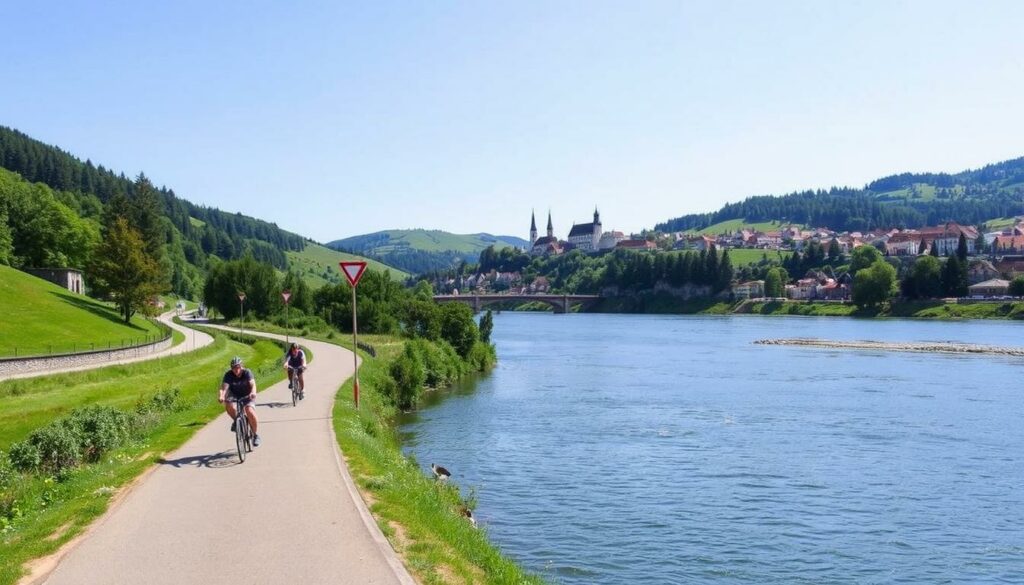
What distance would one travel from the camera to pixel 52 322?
52.5 meters

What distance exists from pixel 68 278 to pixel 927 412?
71058 millimetres

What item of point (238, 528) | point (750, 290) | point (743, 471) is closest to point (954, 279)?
point (750, 290)

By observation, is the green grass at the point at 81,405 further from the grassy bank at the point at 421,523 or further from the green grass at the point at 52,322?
the green grass at the point at 52,322

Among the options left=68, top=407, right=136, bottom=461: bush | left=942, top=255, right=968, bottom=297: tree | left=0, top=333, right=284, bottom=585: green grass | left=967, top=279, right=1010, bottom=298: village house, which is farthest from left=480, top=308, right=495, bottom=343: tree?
left=967, top=279, right=1010, bottom=298: village house

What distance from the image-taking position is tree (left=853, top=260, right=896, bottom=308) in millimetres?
135250

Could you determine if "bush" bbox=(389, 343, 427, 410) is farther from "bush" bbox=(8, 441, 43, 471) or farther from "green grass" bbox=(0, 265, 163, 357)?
"bush" bbox=(8, 441, 43, 471)

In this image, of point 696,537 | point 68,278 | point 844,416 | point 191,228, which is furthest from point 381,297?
point 191,228

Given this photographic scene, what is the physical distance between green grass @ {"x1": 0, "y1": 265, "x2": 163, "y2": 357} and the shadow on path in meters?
27.0

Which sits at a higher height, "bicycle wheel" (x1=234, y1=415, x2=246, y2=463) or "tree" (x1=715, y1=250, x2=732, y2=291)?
"tree" (x1=715, y1=250, x2=732, y2=291)

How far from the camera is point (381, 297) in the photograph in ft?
252

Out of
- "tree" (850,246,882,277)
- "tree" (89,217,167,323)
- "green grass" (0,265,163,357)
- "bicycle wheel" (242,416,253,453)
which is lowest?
"bicycle wheel" (242,416,253,453)

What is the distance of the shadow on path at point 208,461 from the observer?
15627 millimetres

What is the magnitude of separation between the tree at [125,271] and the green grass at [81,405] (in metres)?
17.1

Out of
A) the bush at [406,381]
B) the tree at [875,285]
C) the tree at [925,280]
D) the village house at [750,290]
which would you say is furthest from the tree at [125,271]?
the village house at [750,290]
